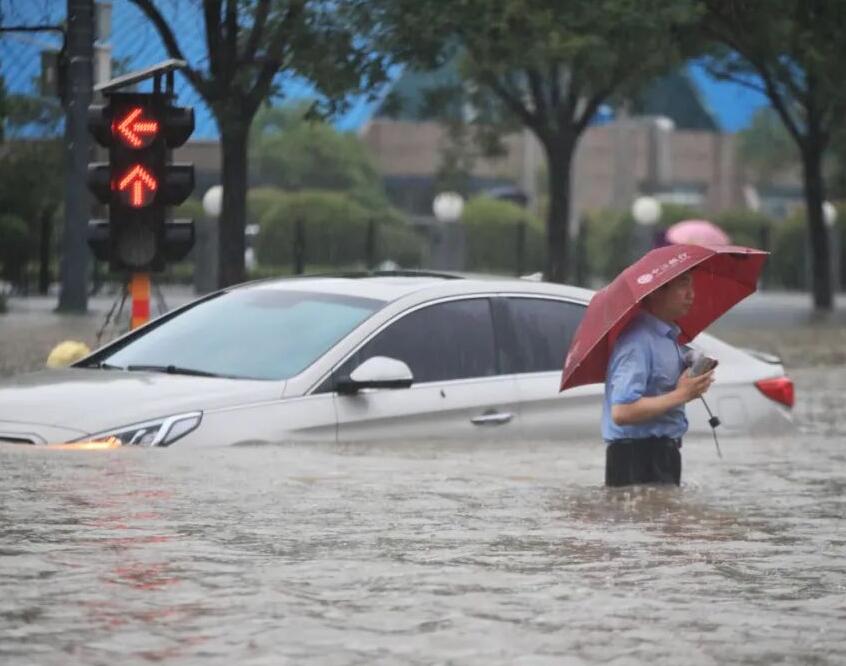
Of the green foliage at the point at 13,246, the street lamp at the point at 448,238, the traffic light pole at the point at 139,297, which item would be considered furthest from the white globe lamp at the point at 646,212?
the traffic light pole at the point at 139,297

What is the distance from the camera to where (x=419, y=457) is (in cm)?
1143

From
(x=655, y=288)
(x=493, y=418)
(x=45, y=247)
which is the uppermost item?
(x=655, y=288)

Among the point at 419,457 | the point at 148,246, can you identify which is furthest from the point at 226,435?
Answer: the point at 148,246

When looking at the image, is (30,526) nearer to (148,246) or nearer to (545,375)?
(545,375)

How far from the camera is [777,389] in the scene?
1318cm

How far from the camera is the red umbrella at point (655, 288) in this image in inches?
393

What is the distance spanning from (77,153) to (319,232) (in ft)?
83.2

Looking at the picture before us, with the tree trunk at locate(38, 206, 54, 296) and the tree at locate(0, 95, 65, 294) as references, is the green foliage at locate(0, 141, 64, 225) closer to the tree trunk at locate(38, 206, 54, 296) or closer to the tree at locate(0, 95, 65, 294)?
the tree at locate(0, 95, 65, 294)

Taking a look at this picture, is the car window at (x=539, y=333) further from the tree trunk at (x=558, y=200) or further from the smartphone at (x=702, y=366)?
the tree trunk at (x=558, y=200)

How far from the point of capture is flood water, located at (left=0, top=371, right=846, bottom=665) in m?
6.26

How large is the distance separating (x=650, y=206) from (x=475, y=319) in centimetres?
4217

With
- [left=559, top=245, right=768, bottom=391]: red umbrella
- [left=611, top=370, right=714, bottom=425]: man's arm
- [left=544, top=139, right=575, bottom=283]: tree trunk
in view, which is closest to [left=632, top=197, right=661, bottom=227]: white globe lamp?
[left=544, top=139, right=575, bottom=283]: tree trunk

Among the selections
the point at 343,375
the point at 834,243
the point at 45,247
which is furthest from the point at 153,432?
the point at 834,243

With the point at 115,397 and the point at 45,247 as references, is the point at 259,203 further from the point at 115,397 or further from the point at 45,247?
the point at 115,397
